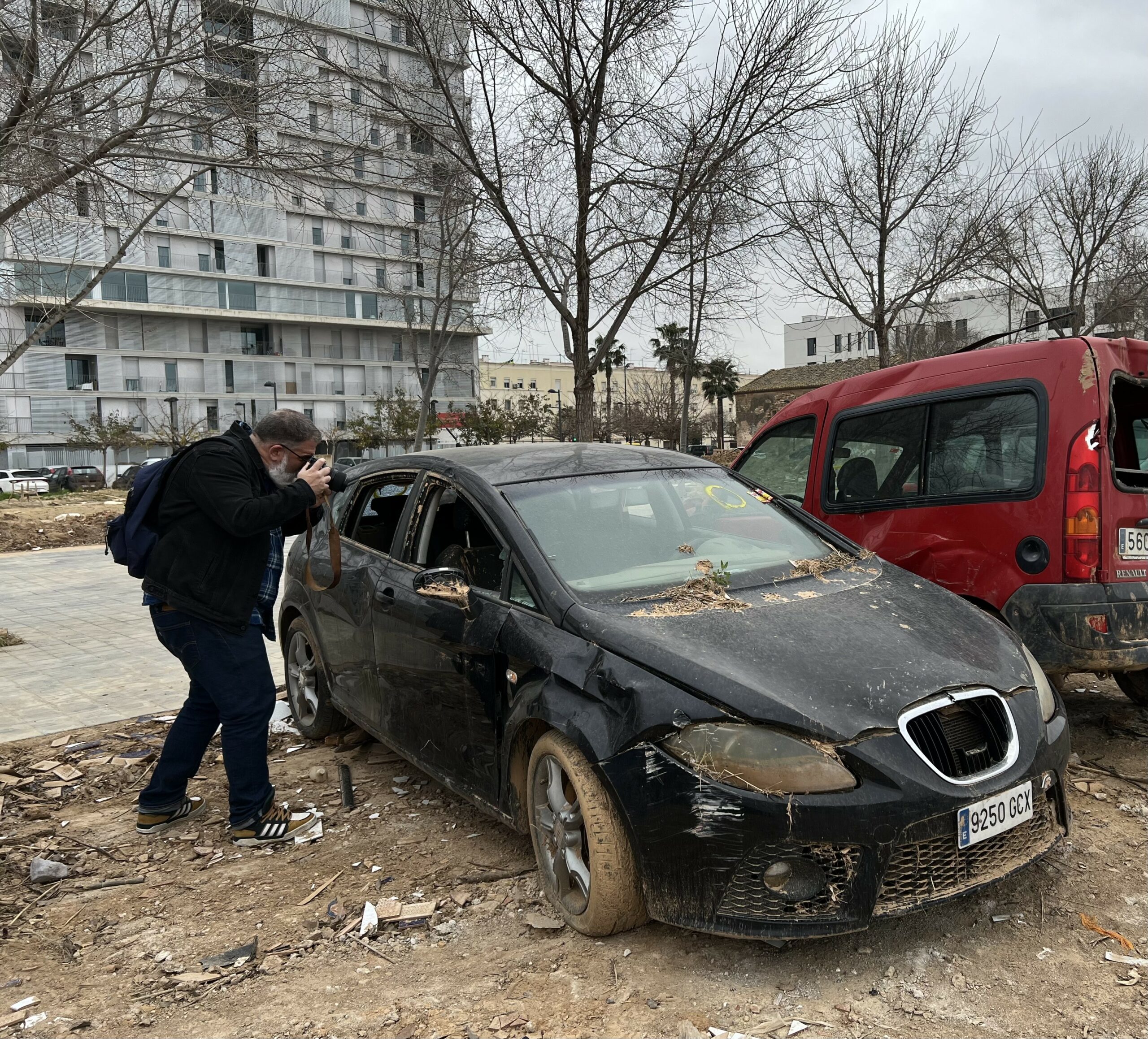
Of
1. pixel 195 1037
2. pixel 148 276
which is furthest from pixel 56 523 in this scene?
pixel 148 276

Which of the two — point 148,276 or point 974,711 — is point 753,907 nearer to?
point 974,711

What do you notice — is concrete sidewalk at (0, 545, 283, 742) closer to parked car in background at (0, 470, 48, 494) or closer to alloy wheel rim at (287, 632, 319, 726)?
alloy wheel rim at (287, 632, 319, 726)

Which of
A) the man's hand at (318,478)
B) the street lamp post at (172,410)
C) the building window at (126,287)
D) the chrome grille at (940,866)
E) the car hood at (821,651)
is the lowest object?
the chrome grille at (940,866)

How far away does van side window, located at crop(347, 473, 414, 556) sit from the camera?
14.6ft

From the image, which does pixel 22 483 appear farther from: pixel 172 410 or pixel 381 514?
pixel 381 514

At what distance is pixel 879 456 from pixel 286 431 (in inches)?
125

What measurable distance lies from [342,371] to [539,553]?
61.9 metres

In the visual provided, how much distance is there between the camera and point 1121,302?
18.6 m

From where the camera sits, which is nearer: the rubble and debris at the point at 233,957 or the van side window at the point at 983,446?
the rubble and debris at the point at 233,957

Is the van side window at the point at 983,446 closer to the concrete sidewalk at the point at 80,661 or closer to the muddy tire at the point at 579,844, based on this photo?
the muddy tire at the point at 579,844

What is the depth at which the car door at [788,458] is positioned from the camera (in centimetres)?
566

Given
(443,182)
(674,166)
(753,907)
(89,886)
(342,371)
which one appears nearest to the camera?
(753,907)

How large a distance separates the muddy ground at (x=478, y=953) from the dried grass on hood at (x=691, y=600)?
3.37ft

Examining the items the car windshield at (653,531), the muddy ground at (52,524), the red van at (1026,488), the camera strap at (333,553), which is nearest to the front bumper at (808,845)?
the car windshield at (653,531)
